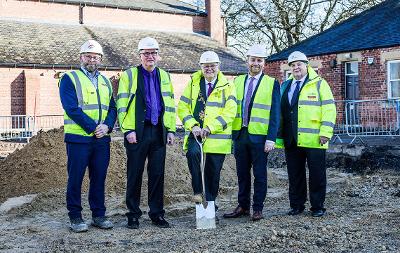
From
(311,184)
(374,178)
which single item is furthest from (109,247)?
(374,178)

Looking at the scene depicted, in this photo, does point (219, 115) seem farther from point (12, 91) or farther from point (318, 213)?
point (12, 91)

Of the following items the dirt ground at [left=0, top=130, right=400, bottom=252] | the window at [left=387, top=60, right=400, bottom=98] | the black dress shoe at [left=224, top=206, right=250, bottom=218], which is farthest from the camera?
the window at [left=387, top=60, right=400, bottom=98]

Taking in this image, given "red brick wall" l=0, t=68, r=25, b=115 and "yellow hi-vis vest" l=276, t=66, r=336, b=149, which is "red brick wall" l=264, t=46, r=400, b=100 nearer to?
"red brick wall" l=0, t=68, r=25, b=115

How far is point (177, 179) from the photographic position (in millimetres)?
11078

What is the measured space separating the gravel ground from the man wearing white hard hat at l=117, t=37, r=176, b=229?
628 mm

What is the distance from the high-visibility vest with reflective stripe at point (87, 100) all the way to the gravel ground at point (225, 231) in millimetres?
1361

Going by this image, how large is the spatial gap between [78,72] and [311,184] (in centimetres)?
350

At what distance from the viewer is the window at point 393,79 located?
20.8 metres

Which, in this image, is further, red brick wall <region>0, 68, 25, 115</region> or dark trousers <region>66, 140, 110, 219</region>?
red brick wall <region>0, 68, 25, 115</region>

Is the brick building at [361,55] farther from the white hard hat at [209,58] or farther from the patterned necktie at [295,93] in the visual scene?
the white hard hat at [209,58]

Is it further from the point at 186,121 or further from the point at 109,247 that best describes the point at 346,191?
the point at 109,247

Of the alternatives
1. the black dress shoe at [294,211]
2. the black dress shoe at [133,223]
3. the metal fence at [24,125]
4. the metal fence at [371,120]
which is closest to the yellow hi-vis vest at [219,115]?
the black dress shoe at [133,223]

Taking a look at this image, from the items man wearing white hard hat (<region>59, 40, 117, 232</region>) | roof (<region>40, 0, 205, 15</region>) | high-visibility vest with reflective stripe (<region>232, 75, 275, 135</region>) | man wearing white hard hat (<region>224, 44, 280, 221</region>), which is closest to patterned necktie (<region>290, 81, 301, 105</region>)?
man wearing white hard hat (<region>224, 44, 280, 221</region>)

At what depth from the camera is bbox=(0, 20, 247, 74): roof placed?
27578mm
